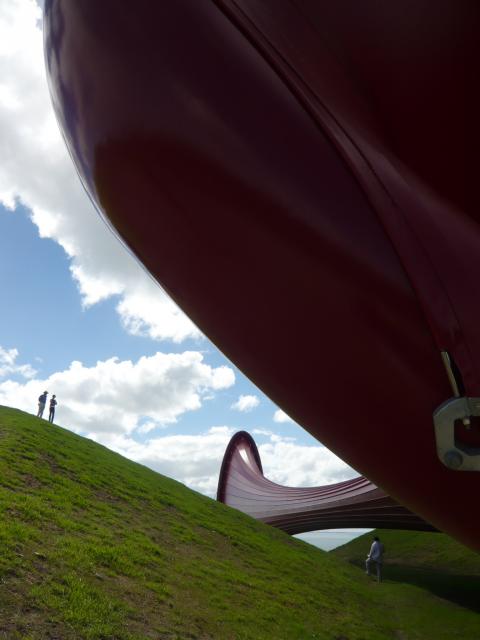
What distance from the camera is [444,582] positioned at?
42.2 feet

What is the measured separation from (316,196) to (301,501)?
65.3ft

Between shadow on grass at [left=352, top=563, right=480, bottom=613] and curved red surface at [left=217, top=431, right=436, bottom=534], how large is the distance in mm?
1177

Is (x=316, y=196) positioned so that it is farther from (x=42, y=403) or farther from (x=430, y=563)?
(x=42, y=403)

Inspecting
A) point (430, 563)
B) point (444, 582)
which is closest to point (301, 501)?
point (430, 563)

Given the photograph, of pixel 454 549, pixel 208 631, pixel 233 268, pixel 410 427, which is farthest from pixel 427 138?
pixel 454 549

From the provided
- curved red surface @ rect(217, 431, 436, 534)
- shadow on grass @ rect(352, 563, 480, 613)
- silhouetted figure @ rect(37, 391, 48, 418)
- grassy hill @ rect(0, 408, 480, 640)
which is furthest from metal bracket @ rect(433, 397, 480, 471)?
silhouetted figure @ rect(37, 391, 48, 418)

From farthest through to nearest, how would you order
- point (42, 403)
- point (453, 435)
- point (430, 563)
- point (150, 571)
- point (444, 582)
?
point (42, 403) < point (430, 563) < point (444, 582) < point (150, 571) < point (453, 435)

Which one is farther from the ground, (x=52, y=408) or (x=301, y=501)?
(x=52, y=408)

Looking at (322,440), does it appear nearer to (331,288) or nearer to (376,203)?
(331,288)

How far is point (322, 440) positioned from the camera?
52.9 inches

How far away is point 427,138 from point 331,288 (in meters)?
0.45

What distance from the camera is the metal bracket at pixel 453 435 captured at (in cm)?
103

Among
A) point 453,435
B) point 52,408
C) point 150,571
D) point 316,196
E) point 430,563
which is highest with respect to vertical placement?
point 52,408

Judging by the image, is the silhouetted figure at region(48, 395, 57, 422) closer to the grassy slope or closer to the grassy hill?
the grassy hill
